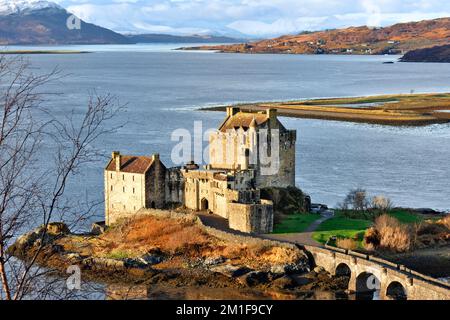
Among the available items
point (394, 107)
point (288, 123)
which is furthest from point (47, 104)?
Answer: point (394, 107)

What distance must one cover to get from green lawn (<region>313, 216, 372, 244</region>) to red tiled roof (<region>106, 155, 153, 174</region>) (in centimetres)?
1253

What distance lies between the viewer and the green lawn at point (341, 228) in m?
51.7

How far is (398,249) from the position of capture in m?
50.5

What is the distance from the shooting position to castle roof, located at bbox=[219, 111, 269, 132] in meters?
59.5

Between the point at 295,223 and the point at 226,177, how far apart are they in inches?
219

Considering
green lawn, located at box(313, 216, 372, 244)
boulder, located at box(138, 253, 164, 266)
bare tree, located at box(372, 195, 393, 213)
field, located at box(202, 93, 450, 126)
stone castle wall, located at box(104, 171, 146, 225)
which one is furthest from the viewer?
field, located at box(202, 93, 450, 126)

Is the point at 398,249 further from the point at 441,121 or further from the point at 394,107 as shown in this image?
the point at 394,107

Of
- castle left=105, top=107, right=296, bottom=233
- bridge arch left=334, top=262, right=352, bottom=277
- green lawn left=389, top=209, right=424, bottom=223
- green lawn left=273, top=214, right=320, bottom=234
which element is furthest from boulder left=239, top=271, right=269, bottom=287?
green lawn left=389, top=209, right=424, bottom=223

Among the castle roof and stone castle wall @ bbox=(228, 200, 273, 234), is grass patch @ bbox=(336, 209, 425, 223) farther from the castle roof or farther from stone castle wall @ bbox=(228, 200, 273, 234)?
the castle roof

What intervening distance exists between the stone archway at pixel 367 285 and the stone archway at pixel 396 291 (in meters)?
0.69

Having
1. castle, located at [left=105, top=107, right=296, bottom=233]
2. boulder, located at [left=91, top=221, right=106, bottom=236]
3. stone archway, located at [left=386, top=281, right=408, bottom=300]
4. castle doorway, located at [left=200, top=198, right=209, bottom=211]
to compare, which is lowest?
stone archway, located at [left=386, top=281, right=408, bottom=300]

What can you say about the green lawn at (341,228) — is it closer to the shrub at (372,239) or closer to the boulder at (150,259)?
the shrub at (372,239)

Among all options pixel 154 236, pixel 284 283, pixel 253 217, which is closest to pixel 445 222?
pixel 253 217
